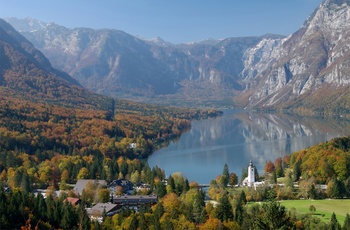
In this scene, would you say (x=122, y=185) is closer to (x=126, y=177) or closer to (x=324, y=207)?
(x=126, y=177)

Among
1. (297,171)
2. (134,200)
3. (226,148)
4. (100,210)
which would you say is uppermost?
(226,148)

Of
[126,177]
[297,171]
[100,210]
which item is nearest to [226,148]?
[297,171]

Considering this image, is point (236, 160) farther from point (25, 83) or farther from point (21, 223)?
point (25, 83)

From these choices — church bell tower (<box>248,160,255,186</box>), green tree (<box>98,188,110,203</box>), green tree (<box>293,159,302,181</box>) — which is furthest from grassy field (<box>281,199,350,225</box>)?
green tree (<box>98,188,110,203</box>)

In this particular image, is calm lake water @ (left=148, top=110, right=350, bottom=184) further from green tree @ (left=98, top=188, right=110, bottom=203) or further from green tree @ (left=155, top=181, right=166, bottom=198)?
green tree @ (left=98, top=188, right=110, bottom=203)

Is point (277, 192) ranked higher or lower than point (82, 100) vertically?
lower

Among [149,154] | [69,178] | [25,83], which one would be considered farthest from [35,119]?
[25,83]
